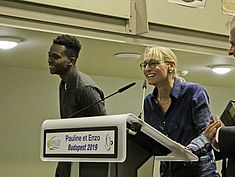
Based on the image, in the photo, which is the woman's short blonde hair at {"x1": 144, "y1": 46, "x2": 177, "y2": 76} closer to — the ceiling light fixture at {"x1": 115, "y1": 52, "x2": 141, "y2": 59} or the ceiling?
the ceiling

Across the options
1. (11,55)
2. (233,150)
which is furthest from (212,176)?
(11,55)

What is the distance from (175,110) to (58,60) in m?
0.57

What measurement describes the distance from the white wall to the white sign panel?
1.87 metres

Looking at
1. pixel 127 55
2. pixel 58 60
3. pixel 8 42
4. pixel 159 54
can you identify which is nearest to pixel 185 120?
pixel 159 54

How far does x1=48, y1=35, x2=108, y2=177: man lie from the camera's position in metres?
2.02

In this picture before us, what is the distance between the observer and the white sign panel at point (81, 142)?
1061 mm

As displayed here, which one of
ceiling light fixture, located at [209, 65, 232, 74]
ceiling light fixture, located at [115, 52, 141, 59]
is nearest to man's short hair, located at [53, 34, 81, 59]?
ceiling light fixture, located at [115, 52, 141, 59]

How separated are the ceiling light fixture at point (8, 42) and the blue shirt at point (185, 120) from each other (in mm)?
785

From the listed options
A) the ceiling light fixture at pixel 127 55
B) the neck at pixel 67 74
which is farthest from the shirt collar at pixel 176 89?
the ceiling light fixture at pixel 127 55

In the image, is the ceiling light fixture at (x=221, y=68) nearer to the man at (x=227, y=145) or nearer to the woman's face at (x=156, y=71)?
the woman's face at (x=156, y=71)

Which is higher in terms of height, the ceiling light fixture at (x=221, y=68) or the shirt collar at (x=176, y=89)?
the ceiling light fixture at (x=221, y=68)

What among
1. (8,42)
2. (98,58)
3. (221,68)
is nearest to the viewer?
(8,42)

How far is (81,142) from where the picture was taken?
44.1 inches

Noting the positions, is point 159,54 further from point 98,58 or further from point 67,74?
point 98,58
